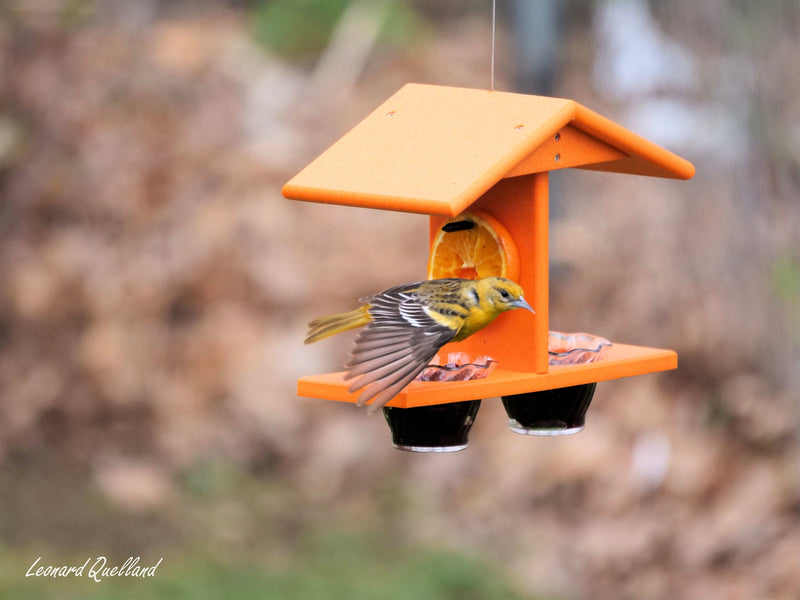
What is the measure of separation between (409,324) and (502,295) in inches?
14.0

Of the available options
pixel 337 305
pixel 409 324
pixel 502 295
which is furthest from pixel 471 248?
pixel 337 305

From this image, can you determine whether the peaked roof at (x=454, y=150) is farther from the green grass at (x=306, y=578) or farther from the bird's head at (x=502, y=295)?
the green grass at (x=306, y=578)

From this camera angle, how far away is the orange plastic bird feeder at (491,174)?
3471 mm

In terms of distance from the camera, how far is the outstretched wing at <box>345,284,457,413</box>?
10.6ft

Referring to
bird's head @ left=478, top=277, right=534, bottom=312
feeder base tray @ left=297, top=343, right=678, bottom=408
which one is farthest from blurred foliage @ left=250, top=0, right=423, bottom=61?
bird's head @ left=478, top=277, right=534, bottom=312

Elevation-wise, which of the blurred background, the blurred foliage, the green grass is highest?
the blurred foliage

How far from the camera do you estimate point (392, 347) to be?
3334 mm

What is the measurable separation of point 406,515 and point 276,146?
2.93 metres

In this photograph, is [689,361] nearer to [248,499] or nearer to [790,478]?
[790,478]

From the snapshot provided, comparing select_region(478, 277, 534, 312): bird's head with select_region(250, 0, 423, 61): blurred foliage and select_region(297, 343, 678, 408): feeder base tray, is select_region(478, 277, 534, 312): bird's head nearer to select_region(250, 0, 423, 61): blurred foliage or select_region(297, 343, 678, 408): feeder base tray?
select_region(297, 343, 678, 408): feeder base tray

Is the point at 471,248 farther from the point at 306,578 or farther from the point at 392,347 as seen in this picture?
the point at 306,578

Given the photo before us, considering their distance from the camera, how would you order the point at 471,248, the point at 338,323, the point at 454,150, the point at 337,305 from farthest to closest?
the point at 337,305
the point at 471,248
the point at 338,323
the point at 454,150

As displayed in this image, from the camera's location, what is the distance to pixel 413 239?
28.3 ft

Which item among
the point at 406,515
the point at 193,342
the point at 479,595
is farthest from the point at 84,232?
the point at 479,595
